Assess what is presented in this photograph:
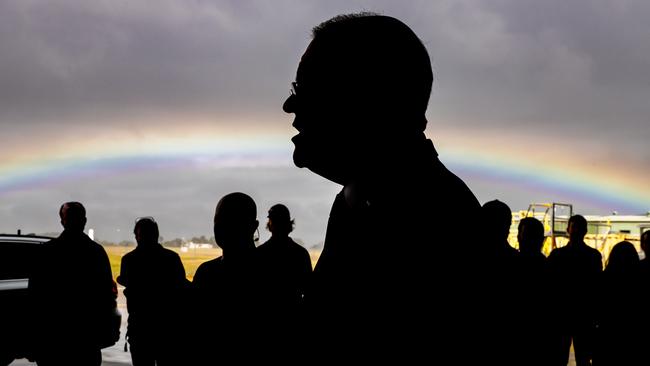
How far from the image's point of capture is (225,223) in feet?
11.5

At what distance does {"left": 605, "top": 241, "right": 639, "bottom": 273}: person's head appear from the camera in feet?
20.7

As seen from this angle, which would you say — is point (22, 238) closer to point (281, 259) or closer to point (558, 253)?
point (281, 259)

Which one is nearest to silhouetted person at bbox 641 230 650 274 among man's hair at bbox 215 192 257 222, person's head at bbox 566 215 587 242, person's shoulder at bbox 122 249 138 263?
person's head at bbox 566 215 587 242

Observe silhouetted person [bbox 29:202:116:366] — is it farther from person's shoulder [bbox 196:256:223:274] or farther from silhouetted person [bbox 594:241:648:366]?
silhouetted person [bbox 594:241:648:366]

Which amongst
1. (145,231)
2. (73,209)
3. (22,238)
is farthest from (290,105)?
(22,238)

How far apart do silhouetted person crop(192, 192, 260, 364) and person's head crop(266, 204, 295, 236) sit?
7.01ft

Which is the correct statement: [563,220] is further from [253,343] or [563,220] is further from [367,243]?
[367,243]

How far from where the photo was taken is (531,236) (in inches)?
227

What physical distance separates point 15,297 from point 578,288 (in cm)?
654

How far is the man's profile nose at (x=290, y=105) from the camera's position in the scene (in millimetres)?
930

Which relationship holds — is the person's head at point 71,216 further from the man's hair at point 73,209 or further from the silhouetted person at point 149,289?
the silhouetted person at point 149,289

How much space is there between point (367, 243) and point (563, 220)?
27.0m

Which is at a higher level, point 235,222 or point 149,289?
point 235,222

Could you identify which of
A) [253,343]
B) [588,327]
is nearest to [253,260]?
[253,343]
